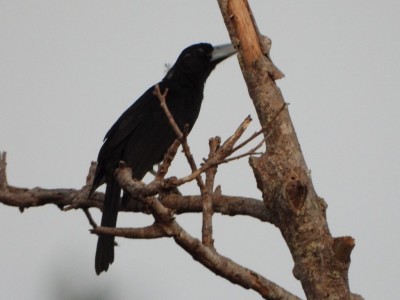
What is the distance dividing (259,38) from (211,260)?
4.92 feet

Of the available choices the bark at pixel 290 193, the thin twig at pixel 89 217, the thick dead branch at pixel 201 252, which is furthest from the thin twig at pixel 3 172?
the thick dead branch at pixel 201 252

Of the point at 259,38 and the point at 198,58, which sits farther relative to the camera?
the point at 198,58

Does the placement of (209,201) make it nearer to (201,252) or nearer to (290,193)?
(201,252)

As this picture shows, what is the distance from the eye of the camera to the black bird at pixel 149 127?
18.5 feet

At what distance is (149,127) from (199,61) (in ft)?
3.66

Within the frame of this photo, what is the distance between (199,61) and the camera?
23.2 ft

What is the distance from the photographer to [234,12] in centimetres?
429

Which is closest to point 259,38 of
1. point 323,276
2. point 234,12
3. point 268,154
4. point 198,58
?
point 234,12

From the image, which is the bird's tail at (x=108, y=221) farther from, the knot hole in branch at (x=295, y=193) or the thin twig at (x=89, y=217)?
the knot hole in branch at (x=295, y=193)

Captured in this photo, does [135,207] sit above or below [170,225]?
above

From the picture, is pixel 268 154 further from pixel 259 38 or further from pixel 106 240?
pixel 106 240

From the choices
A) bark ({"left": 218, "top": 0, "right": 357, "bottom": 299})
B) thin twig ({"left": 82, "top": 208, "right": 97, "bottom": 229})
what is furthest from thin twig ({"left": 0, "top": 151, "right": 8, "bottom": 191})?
bark ({"left": 218, "top": 0, "right": 357, "bottom": 299})

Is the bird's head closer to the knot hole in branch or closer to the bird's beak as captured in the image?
the bird's beak

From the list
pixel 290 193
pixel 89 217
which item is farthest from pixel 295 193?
pixel 89 217
